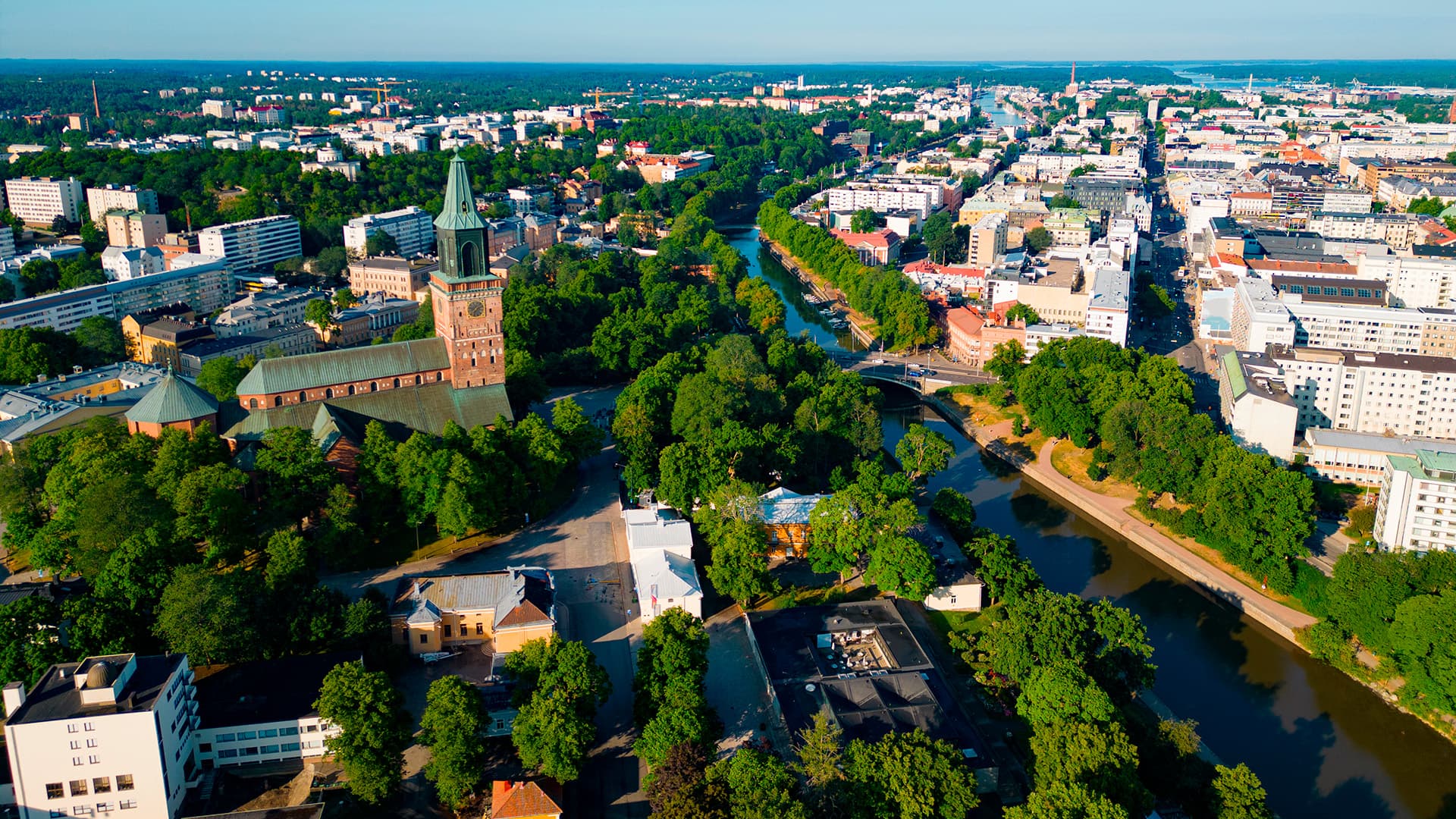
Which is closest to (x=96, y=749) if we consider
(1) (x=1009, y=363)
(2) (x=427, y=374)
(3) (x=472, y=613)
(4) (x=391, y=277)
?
(3) (x=472, y=613)

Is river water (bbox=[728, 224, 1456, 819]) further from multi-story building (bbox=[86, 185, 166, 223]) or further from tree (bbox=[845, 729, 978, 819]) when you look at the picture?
multi-story building (bbox=[86, 185, 166, 223])

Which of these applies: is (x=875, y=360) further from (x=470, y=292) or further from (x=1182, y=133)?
(x=1182, y=133)

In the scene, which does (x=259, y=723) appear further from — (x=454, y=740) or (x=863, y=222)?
(x=863, y=222)

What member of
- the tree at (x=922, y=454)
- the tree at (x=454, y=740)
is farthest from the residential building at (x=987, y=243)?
the tree at (x=454, y=740)

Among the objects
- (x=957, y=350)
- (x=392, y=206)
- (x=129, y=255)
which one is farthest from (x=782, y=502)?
(x=392, y=206)

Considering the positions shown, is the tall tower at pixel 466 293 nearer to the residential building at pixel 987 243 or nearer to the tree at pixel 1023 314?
the tree at pixel 1023 314

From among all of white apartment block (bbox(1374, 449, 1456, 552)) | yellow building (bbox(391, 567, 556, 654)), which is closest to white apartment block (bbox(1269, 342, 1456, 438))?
white apartment block (bbox(1374, 449, 1456, 552))
